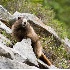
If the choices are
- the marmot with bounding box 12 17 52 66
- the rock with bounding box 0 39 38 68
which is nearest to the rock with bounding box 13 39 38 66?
the rock with bounding box 0 39 38 68

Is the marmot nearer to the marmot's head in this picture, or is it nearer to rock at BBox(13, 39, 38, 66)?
the marmot's head

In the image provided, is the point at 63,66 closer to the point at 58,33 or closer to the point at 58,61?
the point at 58,61

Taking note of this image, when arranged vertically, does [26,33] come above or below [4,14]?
below

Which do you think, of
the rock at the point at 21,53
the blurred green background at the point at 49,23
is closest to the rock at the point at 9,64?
the rock at the point at 21,53

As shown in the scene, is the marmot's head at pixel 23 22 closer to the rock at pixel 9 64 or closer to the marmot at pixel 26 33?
the marmot at pixel 26 33

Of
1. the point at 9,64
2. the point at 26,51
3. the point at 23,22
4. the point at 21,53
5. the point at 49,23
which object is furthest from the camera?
the point at 49,23

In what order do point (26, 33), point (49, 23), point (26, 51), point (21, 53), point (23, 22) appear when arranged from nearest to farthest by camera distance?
point (21, 53)
point (26, 51)
point (26, 33)
point (23, 22)
point (49, 23)

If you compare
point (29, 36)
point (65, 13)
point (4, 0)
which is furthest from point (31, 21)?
point (65, 13)

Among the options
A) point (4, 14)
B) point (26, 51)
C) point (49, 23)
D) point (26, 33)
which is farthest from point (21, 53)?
point (49, 23)

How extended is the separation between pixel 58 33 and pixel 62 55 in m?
1.43

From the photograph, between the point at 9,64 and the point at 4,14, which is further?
the point at 4,14

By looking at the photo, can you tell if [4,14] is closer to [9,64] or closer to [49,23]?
[49,23]

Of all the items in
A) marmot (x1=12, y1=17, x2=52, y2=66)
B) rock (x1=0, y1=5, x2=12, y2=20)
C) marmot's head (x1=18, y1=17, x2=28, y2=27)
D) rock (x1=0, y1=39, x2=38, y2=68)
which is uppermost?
rock (x1=0, y1=5, x2=12, y2=20)

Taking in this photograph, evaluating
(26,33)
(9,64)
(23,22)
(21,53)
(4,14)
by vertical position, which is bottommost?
(9,64)
